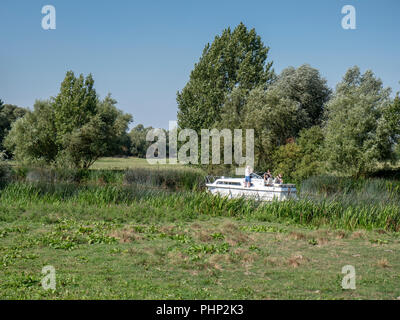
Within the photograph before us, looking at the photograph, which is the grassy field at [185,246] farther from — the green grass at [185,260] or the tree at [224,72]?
the tree at [224,72]

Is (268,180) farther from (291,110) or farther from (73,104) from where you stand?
(73,104)

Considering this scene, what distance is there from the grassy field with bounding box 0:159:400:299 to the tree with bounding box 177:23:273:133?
33356 mm

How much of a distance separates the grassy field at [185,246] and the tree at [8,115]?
55.8 metres

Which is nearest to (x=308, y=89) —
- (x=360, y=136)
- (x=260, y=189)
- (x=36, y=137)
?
(x=360, y=136)

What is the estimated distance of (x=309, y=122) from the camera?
149 feet

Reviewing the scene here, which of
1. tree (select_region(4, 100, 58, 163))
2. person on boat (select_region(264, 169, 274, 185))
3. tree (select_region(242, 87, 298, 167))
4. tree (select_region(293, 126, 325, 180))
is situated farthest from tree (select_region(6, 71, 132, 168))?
person on boat (select_region(264, 169, 274, 185))

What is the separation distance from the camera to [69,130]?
41875 mm

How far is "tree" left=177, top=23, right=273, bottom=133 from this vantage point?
165ft

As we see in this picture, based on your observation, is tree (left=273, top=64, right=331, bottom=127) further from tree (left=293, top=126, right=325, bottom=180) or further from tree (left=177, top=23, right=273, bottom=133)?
tree (left=293, top=126, right=325, bottom=180)

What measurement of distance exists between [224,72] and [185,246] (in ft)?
144

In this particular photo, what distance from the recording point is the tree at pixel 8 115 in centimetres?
6862

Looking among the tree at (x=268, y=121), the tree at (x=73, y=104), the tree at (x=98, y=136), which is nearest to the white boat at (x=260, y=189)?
the tree at (x=268, y=121)

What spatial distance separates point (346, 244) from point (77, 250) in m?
7.47
